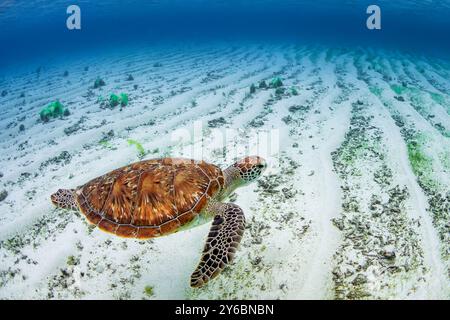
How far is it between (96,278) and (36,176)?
10.6 ft

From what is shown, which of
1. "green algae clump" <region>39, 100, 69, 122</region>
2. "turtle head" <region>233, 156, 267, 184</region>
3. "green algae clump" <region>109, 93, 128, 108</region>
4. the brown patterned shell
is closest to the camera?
the brown patterned shell

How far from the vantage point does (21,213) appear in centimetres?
439

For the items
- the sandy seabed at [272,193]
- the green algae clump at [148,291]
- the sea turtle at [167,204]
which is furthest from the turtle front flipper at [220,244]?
the green algae clump at [148,291]

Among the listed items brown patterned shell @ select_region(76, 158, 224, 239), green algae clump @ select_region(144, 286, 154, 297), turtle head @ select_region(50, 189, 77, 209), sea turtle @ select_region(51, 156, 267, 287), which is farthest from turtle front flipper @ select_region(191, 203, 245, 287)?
turtle head @ select_region(50, 189, 77, 209)

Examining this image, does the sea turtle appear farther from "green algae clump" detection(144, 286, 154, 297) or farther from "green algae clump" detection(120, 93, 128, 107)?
"green algae clump" detection(120, 93, 128, 107)

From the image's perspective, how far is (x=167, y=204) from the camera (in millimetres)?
3396

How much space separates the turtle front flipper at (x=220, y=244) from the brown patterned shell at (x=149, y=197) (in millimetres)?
313

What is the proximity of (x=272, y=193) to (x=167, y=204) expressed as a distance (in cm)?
168

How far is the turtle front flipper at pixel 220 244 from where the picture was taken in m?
2.92

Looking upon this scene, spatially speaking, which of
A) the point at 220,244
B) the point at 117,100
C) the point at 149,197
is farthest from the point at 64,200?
the point at 117,100

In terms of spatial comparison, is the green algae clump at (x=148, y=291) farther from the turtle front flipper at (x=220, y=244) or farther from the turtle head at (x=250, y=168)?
the turtle head at (x=250, y=168)

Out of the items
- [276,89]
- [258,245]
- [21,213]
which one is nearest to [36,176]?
[21,213]

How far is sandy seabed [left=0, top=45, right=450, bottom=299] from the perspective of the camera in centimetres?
303

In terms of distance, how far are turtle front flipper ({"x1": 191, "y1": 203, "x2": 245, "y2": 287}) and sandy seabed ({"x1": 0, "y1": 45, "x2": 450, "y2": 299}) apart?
20cm
